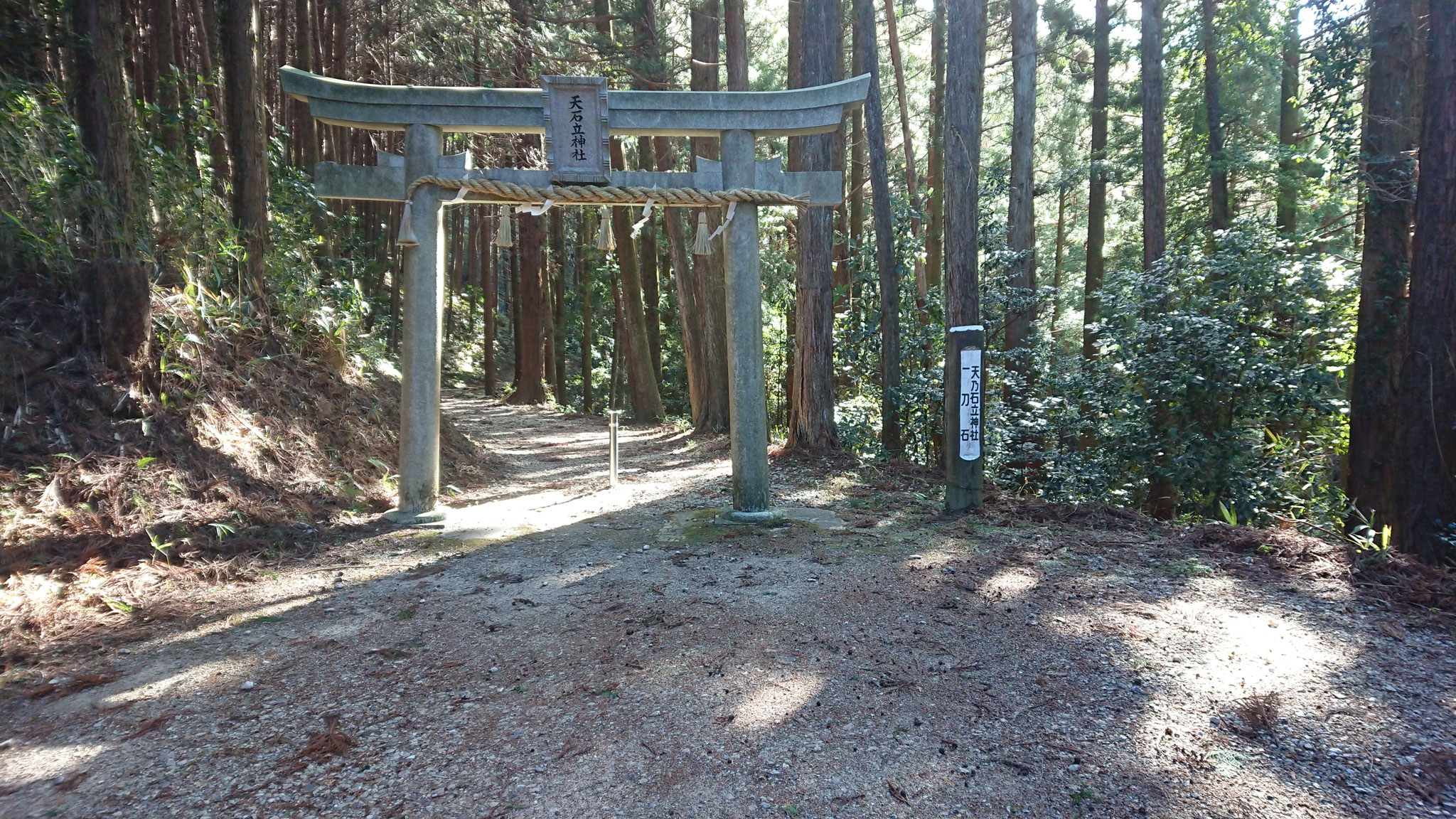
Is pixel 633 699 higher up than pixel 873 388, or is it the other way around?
pixel 873 388

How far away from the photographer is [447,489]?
26.5 feet

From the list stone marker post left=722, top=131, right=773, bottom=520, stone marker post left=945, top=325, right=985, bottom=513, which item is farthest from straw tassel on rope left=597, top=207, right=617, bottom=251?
stone marker post left=945, top=325, right=985, bottom=513

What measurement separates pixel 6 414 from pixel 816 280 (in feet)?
25.7

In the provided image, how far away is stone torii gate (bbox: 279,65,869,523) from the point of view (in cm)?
630

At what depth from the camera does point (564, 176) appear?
6383 millimetres

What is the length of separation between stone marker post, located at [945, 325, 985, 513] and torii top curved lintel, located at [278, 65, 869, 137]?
218 centimetres

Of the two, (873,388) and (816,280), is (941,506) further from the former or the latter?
(873,388)

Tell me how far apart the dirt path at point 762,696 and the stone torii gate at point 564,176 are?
138 cm

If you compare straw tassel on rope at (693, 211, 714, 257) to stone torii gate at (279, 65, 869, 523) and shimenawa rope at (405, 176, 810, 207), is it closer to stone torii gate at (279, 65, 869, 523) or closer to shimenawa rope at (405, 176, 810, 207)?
stone torii gate at (279, 65, 869, 523)

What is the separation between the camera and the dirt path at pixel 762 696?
2848 millimetres

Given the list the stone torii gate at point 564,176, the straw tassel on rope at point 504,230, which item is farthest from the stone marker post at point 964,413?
the straw tassel on rope at point 504,230

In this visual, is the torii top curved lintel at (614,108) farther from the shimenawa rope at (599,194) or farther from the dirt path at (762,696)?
the dirt path at (762,696)

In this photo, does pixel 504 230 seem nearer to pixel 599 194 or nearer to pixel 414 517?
pixel 599 194

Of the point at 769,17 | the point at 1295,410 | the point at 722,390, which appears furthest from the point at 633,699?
the point at 769,17
